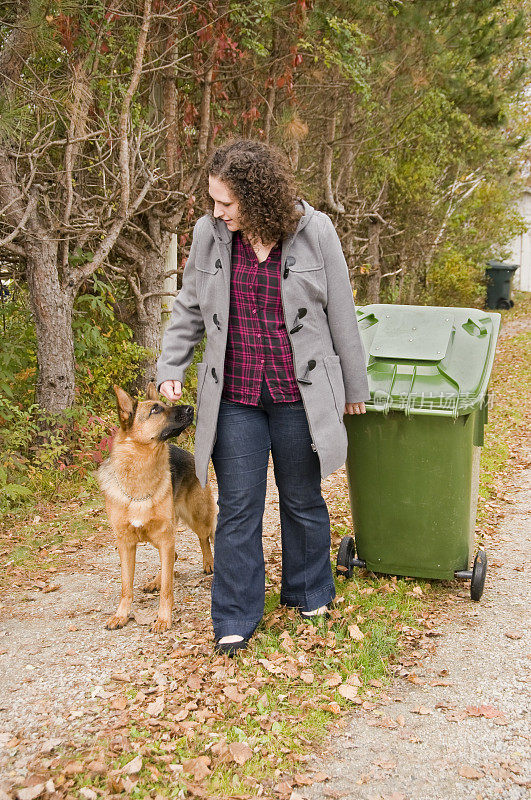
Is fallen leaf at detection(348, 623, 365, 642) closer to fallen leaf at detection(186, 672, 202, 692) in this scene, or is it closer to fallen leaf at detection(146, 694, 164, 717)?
fallen leaf at detection(186, 672, 202, 692)

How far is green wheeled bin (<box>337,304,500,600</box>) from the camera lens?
4055mm

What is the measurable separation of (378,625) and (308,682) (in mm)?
629

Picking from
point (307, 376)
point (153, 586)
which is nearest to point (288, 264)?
point (307, 376)

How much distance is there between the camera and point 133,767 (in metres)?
2.86

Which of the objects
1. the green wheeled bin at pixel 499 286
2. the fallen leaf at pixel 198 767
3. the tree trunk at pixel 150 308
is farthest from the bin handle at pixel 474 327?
the green wheeled bin at pixel 499 286

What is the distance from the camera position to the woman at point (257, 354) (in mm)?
3418

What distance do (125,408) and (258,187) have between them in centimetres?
129

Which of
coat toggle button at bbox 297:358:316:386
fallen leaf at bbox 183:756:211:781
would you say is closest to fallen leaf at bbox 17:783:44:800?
fallen leaf at bbox 183:756:211:781

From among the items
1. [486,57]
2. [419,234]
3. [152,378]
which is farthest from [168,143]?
[419,234]

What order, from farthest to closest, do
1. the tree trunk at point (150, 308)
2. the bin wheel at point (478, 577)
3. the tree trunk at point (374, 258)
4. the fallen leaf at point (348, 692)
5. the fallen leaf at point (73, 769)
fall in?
the tree trunk at point (374, 258) < the tree trunk at point (150, 308) < the bin wheel at point (478, 577) < the fallen leaf at point (348, 692) < the fallen leaf at point (73, 769)

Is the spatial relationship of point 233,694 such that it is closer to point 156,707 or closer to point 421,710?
point 156,707

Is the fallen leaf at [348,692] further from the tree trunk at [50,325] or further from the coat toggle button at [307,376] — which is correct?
the tree trunk at [50,325]

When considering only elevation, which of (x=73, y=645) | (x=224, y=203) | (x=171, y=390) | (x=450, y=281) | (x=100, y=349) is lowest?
(x=73, y=645)

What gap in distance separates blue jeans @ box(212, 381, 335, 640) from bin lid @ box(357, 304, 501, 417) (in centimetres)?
62
